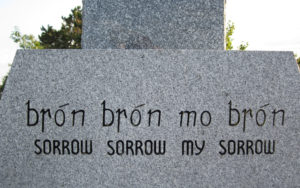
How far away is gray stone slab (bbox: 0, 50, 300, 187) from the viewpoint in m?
2.42

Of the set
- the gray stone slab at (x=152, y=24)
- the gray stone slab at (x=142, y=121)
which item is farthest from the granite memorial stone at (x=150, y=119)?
the gray stone slab at (x=152, y=24)

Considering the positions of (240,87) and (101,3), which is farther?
(101,3)

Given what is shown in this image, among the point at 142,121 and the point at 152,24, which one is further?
the point at 152,24

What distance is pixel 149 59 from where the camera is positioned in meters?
2.50

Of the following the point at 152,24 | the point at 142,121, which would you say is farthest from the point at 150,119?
the point at 152,24

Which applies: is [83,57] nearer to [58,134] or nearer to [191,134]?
[58,134]

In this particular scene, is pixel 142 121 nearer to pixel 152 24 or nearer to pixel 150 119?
pixel 150 119

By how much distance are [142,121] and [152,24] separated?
1204 mm

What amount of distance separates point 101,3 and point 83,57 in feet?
2.87

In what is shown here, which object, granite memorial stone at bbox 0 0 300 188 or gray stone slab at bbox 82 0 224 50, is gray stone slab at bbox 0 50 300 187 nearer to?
granite memorial stone at bbox 0 0 300 188

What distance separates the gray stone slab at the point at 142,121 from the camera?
242 cm

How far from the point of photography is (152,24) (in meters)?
3.04

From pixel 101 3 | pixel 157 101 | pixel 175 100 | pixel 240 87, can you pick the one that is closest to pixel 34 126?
pixel 157 101

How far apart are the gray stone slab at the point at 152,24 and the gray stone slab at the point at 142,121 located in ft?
1.86
